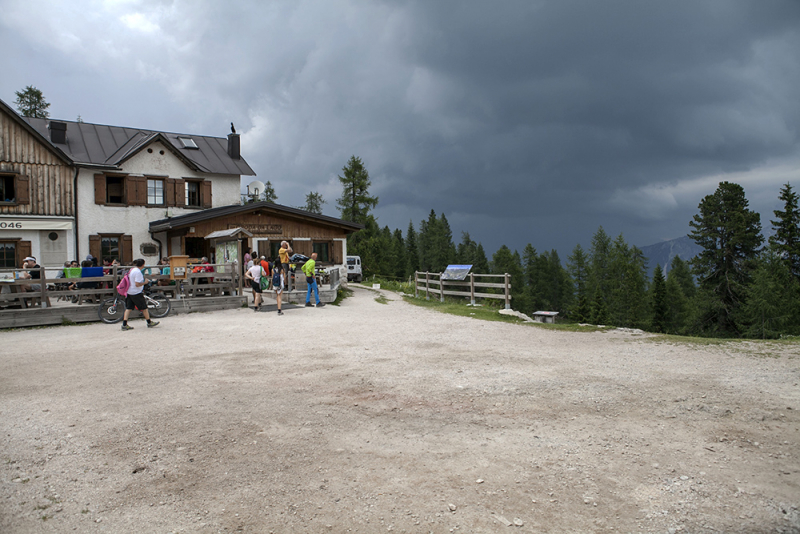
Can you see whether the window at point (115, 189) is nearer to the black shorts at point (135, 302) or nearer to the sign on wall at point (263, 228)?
the sign on wall at point (263, 228)

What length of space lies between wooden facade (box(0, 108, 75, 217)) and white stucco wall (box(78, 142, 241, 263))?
0.67 metres

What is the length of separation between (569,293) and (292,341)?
83.5 m

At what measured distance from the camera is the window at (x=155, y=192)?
2723 centimetres

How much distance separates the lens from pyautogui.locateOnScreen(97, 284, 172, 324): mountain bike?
14.3 m

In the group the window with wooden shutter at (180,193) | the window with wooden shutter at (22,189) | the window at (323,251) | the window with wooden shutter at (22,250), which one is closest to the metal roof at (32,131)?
the window with wooden shutter at (22,189)

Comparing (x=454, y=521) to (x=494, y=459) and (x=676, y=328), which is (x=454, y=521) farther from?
(x=676, y=328)

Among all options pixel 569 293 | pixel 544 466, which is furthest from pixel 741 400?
pixel 569 293

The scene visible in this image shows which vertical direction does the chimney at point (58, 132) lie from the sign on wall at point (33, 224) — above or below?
above

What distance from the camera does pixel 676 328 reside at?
210 feet

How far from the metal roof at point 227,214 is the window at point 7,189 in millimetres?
6131

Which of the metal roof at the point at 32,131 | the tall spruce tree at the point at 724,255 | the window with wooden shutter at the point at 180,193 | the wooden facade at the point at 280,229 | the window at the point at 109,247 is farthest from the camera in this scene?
the tall spruce tree at the point at 724,255

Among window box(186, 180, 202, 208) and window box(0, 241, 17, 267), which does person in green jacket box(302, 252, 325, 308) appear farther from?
window box(0, 241, 17, 267)

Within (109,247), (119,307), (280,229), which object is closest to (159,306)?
(119,307)

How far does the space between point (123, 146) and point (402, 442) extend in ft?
95.9
